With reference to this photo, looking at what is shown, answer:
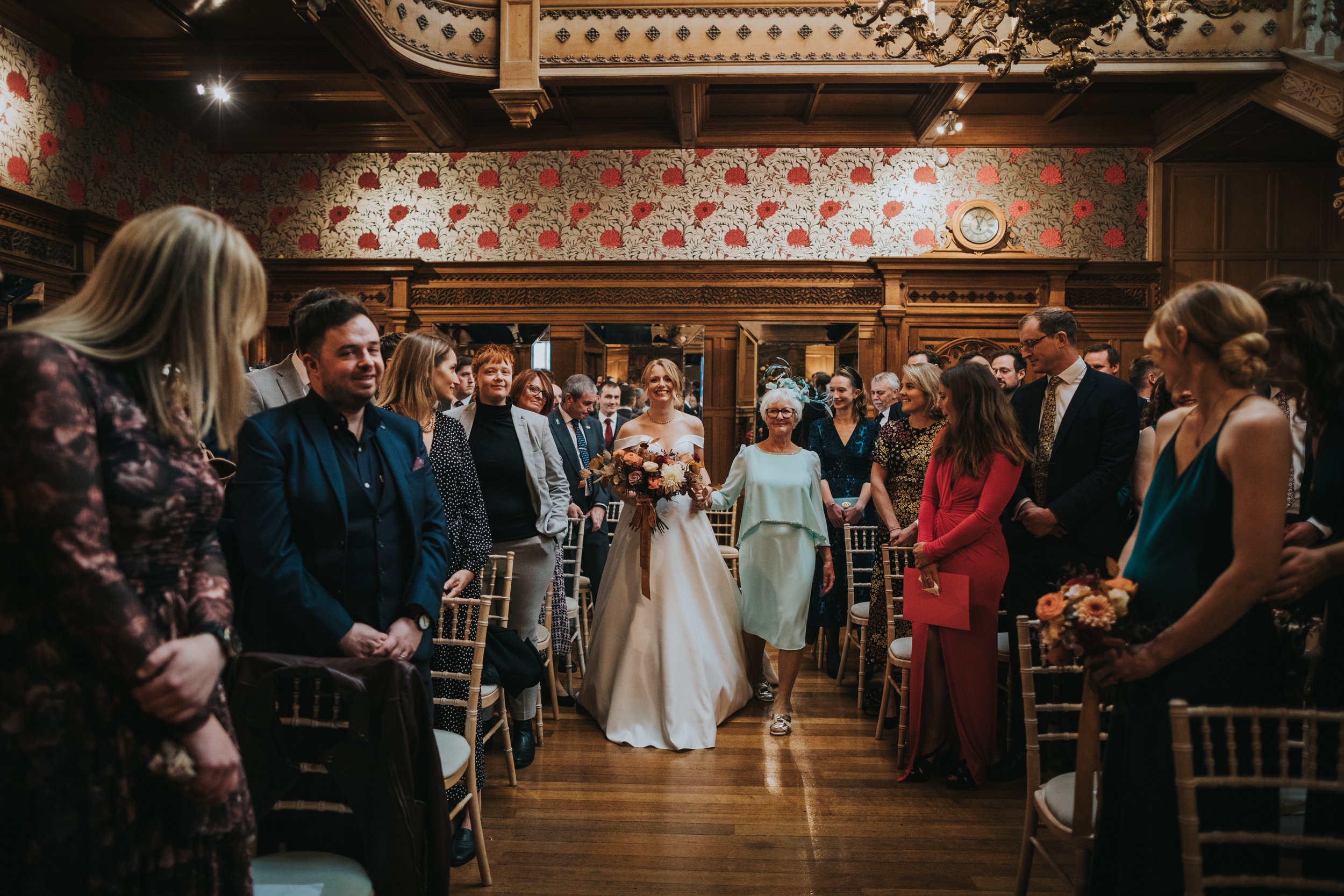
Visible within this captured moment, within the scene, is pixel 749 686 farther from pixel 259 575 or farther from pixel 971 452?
pixel 259 575

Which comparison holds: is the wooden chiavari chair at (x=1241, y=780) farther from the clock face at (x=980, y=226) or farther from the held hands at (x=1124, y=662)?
the clock face at (x=980, y=226)

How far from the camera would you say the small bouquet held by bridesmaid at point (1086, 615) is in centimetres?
174

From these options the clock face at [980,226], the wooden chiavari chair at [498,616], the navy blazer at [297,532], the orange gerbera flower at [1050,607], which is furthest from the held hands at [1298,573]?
the clock face at [980,226]

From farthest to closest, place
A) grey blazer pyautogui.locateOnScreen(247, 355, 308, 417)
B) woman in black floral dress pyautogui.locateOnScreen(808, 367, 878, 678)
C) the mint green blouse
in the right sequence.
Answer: woman in black floral dress pyautogui.locateOnScreen(808, 367, 878, 678) < the mint green blouse < grey blazer pyautogui.locateOnScreen(247, 355, 308, 417)

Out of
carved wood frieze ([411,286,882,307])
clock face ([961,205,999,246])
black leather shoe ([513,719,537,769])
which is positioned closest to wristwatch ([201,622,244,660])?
black leather shoe ([513,719,537,769])

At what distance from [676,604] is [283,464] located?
7.66ft

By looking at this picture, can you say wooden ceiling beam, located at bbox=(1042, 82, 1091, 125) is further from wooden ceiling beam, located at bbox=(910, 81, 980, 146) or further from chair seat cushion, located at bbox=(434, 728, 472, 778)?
chair seat cushion, located at bbox=(434, 728, 472, 778)

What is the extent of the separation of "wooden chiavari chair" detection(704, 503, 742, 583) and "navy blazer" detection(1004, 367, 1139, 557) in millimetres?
1891

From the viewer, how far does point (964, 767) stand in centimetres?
351

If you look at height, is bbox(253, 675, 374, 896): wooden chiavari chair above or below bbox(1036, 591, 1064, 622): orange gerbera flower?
below

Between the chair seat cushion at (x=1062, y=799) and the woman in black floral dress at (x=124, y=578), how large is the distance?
188cm

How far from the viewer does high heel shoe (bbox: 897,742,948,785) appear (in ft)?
11.6

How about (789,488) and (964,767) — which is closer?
(964,767)

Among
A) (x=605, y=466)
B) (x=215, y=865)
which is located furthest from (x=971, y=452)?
(x=215, y=865)
